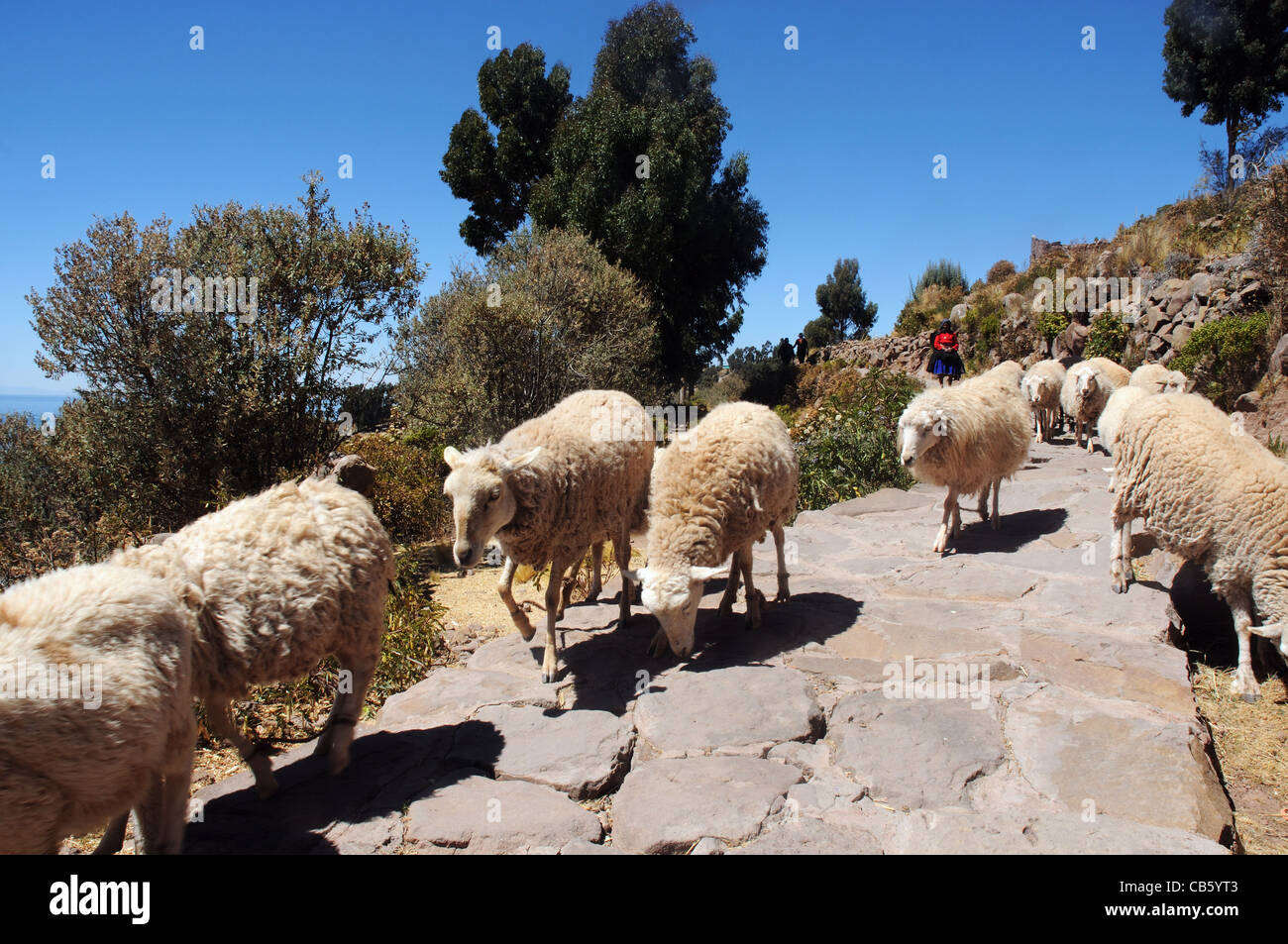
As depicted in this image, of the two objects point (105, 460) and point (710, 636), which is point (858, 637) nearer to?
point (710, 636)

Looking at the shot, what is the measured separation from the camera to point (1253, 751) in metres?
4.38

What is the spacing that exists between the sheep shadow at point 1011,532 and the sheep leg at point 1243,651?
7.15ft

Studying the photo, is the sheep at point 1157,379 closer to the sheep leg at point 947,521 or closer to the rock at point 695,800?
the sheep leg at point 947,521

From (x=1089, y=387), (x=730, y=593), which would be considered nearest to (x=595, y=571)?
(x=730, y=593)

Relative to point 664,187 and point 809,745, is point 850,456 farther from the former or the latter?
point 664,187

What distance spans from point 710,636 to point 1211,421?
173 inches

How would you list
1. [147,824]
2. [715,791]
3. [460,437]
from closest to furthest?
[147,824]
[715,791]
[460,437]

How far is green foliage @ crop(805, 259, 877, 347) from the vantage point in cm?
4216

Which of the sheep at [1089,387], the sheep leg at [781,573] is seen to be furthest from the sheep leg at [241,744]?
the sheep at [1089,387]

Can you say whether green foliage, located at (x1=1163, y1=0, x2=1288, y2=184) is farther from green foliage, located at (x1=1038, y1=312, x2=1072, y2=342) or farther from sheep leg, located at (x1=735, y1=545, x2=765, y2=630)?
sheep leg, located at (x1=735, y1=545, x2=765, y2=630)

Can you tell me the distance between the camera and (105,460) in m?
7.23

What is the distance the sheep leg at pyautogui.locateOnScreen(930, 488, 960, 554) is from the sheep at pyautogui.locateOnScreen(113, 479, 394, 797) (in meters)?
5.73

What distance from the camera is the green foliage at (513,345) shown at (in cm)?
1223
